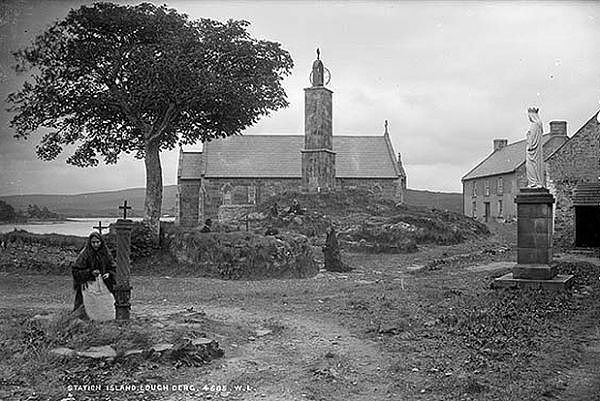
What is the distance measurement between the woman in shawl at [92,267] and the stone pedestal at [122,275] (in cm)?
15

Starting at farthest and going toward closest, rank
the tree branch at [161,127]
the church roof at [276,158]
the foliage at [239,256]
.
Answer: the church roof at [276,158]
the foliage at [239,256]
the tree branch at [161,127]

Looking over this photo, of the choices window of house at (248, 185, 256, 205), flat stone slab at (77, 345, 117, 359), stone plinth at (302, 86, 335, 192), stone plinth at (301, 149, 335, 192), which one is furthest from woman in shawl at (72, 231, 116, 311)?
window of house at (248, 185, 256, 205)

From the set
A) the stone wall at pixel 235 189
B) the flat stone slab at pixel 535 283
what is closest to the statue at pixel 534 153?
the flat stone slab at pixel 535 283

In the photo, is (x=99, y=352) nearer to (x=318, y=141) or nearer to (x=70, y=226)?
(x=70, y=226)

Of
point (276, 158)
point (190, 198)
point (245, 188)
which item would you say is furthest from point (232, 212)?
point (276, 158)

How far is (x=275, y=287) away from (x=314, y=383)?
7.39m

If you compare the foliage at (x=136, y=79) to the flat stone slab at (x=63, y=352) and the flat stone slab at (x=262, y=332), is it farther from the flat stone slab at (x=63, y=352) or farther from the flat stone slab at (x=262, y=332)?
the flat stone slab at (x=262, y=332)

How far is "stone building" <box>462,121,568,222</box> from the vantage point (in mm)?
37625

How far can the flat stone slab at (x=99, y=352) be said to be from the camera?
21.2 feet

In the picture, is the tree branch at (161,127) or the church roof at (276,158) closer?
the tree branch at (161,127)

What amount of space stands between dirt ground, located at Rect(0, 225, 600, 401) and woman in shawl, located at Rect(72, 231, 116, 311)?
38.9 inches

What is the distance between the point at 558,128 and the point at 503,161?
1412 centimetres

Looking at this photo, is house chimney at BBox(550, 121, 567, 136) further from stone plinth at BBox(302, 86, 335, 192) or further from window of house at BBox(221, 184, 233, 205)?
window of house at BBox(221, 184, 233, 205)

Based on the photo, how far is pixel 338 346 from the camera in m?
7.80
